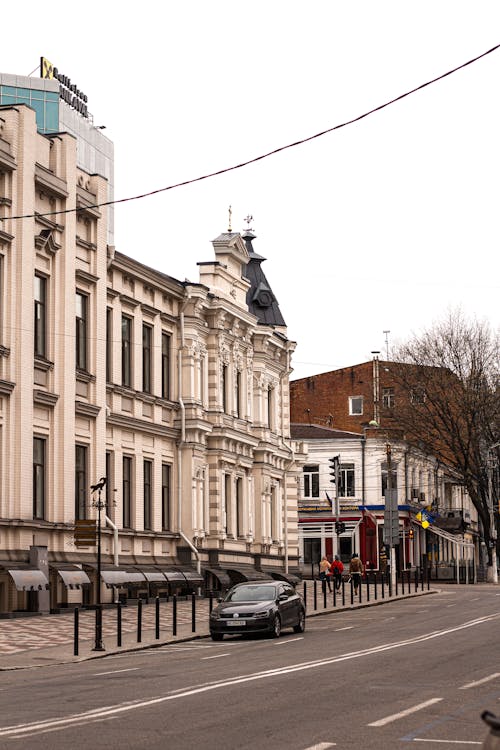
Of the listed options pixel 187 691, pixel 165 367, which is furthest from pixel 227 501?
pixel 187 691

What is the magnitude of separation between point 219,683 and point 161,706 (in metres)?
2.84

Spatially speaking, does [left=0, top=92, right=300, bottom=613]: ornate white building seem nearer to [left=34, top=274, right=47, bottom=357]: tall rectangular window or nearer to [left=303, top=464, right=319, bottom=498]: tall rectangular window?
[left=34, top=274, right=47, bottom=357]: tall rectangular window

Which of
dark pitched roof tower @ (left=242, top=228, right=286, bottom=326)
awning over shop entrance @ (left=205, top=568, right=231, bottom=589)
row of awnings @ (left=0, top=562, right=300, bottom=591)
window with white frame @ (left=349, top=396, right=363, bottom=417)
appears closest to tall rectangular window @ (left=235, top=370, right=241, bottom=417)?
dark pitched roof tower @ (left=242, top=228, right=286, bottom=326)

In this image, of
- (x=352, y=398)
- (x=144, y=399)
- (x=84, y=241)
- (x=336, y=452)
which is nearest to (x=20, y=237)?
(x=84, y=241)

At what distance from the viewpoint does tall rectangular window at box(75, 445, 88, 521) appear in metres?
38.8

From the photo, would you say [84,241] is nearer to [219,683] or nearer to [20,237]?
[20,237]

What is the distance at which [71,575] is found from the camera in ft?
117

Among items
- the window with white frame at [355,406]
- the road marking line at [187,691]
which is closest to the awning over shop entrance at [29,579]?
the road marking line at [187,691]

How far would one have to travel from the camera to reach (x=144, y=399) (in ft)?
145

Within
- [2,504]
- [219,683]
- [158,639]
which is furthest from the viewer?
[2,504]

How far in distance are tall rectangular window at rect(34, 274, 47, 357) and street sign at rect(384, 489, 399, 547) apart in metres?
17.8

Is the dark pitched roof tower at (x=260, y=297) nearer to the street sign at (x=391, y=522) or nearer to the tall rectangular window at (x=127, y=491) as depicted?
the street sign at (x=391, y=522)

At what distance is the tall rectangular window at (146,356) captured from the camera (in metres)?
44.9

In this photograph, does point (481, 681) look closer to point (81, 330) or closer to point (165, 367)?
point (81, 330)
